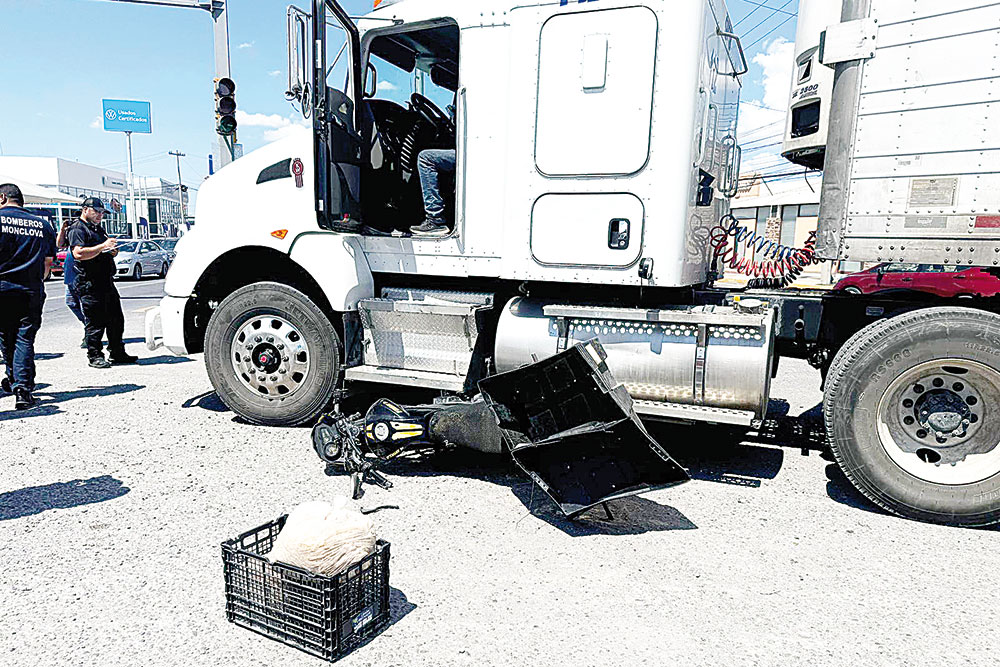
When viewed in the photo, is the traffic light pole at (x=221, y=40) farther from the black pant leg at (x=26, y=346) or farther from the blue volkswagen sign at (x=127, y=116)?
the blue volkswagen sign at (x=127, y=116)

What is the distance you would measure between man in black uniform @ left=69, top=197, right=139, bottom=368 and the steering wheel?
4.29 meters

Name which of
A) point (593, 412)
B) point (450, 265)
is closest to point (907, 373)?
point (593, 412)

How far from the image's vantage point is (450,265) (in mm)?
4773

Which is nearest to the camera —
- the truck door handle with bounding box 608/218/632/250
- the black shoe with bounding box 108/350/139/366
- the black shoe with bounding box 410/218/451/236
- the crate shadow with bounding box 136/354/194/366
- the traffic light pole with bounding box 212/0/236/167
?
the truck door handle with bounding box 608/218/632/250

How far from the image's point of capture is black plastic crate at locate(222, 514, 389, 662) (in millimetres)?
2482

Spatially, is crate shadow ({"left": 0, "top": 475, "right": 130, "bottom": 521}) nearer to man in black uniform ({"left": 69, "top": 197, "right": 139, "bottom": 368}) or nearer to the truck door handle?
the truck door handle

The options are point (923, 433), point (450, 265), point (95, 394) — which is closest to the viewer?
point (923, 433)

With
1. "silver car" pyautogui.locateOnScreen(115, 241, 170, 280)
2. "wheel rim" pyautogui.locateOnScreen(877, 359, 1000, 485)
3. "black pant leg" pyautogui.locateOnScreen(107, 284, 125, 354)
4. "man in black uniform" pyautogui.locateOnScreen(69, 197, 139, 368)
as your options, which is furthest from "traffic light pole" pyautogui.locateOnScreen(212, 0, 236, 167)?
"silver car" pyautogui.locateOnScreen(115, 241, 170, 280)

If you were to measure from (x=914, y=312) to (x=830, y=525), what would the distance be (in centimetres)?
125

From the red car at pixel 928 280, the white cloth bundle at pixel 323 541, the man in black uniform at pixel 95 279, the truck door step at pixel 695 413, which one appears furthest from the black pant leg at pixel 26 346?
the red car at pixel 928 280

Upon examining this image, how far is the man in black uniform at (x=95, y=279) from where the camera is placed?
7.44 meters

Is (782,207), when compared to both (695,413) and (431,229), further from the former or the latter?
(695,413)

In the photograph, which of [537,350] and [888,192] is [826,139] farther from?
[537,350]

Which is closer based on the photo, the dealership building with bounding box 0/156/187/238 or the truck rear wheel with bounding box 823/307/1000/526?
the truck rear wheel with bounding box 823/307/1000/526
